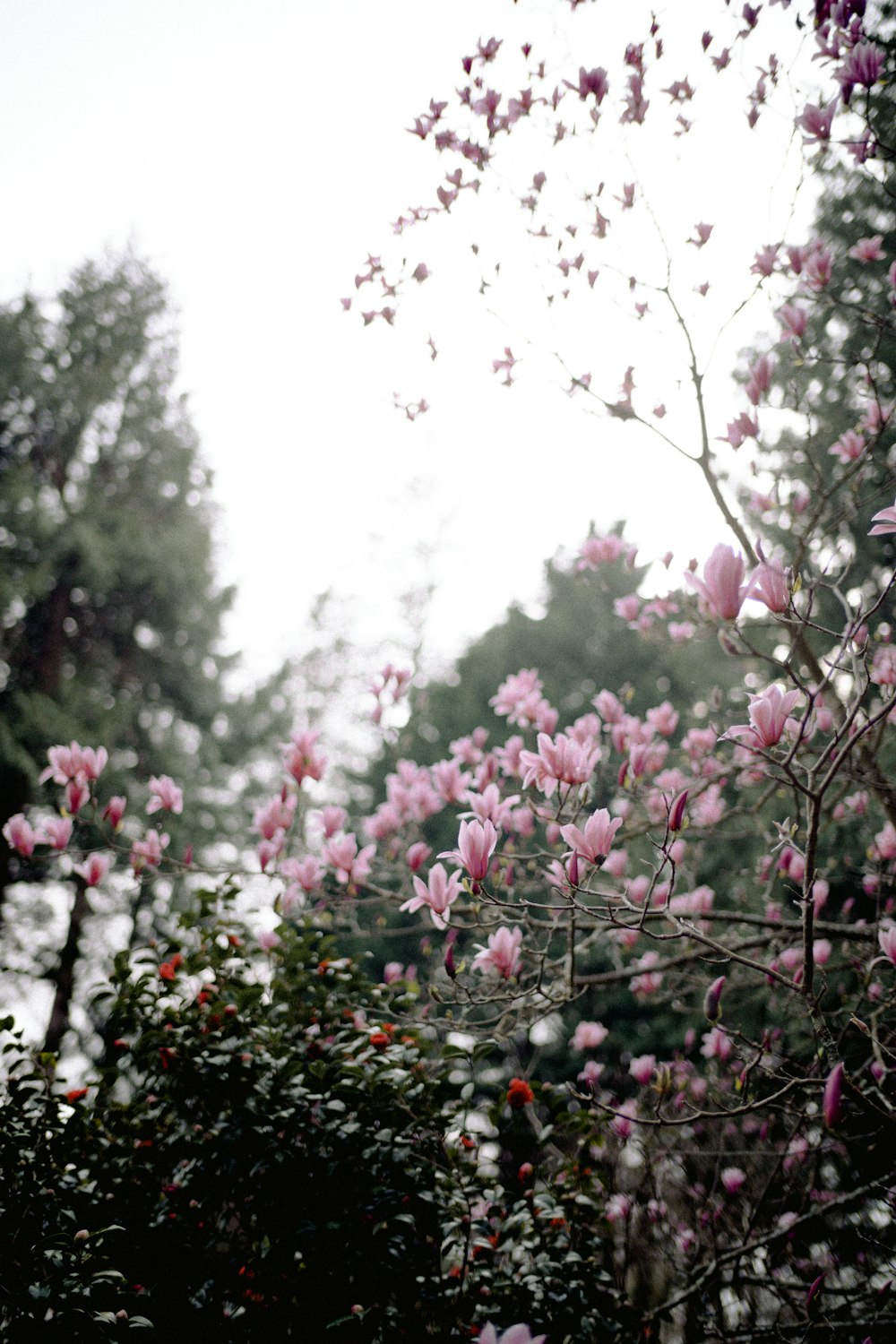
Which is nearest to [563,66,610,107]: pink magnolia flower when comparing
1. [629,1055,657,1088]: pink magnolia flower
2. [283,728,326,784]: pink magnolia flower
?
[283,728,326,784]: pink magnolia flower

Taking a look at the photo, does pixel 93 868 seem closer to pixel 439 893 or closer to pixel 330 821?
pixel 330 821

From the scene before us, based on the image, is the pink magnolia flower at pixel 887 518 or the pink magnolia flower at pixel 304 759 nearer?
the pink magnolia flower at pixel 887 518

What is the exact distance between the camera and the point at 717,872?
6.68 meters

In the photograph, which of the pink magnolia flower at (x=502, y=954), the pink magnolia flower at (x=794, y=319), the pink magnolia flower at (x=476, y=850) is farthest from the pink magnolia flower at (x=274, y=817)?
the pink magnolia flower at (x=794, y=319)

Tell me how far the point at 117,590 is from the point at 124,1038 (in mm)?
7310

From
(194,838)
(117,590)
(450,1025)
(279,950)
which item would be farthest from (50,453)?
(450,1025)

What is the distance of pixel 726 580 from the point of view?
4.26 ft

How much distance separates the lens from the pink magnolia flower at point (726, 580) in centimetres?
130

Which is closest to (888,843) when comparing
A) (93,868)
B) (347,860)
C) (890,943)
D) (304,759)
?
(890,943)

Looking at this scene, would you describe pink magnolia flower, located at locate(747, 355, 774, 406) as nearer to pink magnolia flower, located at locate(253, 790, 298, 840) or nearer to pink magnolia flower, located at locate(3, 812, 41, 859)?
pink magnolia flower, located at locate(253, 790, 298, 840)

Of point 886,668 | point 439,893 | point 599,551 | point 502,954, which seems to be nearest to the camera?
point 439,893

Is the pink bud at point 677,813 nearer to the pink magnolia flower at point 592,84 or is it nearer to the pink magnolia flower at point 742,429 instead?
the pink magnolia flower at point 742,429

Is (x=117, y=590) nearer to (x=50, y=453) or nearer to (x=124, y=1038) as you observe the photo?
(x=50, y=453)

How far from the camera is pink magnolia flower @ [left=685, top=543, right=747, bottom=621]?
1.30 meters
